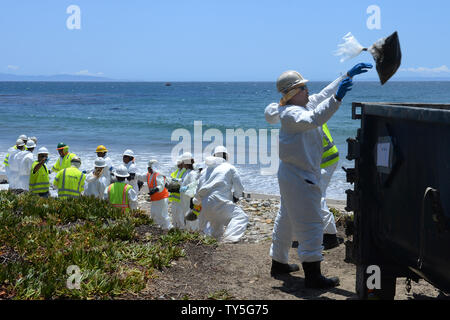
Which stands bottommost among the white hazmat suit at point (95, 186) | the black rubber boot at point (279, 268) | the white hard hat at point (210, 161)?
the black rubber boot at point (279, 268)

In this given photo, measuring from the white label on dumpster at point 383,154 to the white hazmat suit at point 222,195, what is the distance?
13.3 ft

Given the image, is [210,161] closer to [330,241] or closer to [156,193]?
[330,241]

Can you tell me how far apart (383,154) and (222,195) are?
4276 mm

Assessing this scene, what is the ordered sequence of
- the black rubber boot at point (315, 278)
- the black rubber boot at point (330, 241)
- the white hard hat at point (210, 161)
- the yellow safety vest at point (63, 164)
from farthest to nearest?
1. the yellow safety vest at point (63, 164)
2. the white hard hat at point (210, 161)
3. the black rubber boot at point (330, 241)
4. the black rubber boot at point (315, 278)

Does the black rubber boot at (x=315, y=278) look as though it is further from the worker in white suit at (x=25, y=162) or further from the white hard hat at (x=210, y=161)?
the worker in white suit at (x=25, y=162)

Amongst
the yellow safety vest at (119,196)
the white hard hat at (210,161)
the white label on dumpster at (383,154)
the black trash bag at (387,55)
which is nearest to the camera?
the white label on dumpster at (383,154)

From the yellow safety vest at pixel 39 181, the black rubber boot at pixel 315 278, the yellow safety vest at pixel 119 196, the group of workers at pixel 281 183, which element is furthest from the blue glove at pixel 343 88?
the yellow safety vest at pixel 39 181

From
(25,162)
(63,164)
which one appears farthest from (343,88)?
(25,162)

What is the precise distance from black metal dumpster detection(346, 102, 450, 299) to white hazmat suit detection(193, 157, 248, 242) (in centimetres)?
362

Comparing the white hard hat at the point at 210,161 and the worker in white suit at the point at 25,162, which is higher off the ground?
the white hard hat at the point at 210,161

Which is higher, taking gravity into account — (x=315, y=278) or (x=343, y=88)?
(x=343, y=88)

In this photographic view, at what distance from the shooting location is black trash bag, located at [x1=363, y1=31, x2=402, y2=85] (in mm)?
4664

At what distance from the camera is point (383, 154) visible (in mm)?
4059

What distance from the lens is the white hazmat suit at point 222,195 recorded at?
809cm
